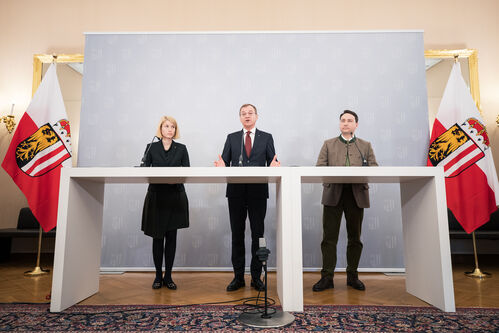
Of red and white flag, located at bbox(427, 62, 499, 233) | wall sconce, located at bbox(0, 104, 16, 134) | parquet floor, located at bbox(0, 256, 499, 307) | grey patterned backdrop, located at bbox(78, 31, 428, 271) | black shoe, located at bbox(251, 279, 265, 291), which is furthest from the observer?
wall sconce, located at bbox(0, 104, 16, 134)

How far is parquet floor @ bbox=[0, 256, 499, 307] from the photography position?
86.3 inches

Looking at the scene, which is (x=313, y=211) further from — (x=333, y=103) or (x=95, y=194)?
(x=95, y=194)

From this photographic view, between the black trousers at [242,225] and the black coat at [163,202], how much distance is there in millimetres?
419

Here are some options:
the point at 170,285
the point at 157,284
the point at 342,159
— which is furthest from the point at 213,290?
the point at 342,159

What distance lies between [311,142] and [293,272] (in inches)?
77.6

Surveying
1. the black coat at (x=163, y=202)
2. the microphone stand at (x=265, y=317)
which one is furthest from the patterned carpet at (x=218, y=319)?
the black coat at (x=163, y=202)

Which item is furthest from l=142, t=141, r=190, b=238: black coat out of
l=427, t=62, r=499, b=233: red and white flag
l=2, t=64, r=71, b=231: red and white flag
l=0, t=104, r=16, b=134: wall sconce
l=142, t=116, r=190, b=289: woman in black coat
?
l=0, t=104, r=16, b=134: wall sconce

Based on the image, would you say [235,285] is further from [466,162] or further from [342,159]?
[466,162]

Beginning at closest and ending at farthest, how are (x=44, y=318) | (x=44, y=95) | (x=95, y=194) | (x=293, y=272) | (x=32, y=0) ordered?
(x=44, y=318) < (x=293, y=272) < (x=95, y=194) < (x=44, y=95) < (x=32, y=0)

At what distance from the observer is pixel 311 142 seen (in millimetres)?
3596

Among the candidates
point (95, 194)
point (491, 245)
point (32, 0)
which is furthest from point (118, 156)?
point (491, 245)

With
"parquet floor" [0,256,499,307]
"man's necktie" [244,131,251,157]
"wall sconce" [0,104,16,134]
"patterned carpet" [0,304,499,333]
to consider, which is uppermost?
"wall sconce" [0,104,16,134]

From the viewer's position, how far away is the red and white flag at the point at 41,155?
319 centimetres

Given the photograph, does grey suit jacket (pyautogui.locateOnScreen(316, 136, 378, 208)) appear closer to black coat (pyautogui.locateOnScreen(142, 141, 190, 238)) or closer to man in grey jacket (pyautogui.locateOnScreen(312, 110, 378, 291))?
man in grey jacket (pyautogui.locateOnScreen(312, 110, 378, 291))
